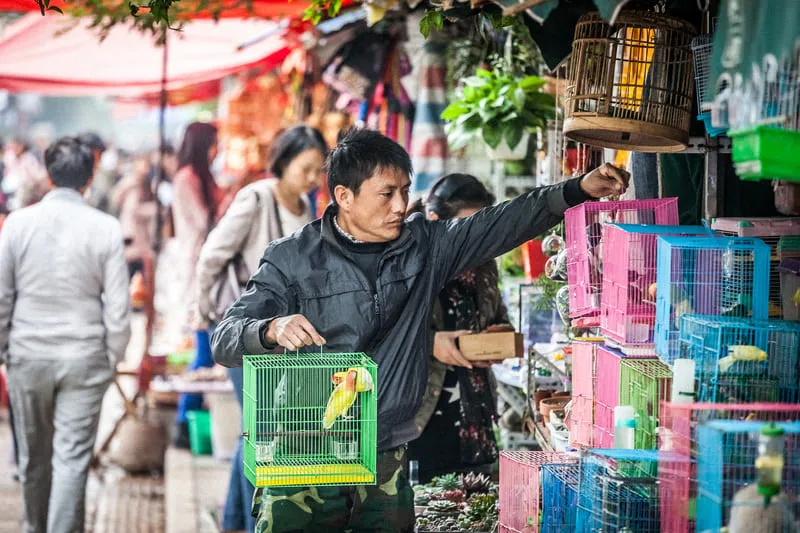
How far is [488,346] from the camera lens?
20.7ft

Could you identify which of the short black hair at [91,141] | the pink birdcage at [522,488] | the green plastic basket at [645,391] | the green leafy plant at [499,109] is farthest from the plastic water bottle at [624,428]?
the short black hair at [91,141]

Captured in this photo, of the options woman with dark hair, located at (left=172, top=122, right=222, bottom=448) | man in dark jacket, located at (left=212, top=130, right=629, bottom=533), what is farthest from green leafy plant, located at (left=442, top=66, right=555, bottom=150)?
woman with dark hair, located at (left=172, top=122, right=222, bottom=448)

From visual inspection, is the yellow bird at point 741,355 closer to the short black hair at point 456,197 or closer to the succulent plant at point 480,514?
the succulent plant at point 480,514

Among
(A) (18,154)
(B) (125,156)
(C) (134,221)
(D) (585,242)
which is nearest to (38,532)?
(D) (585,242)

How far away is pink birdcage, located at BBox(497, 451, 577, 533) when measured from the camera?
4.83 metres

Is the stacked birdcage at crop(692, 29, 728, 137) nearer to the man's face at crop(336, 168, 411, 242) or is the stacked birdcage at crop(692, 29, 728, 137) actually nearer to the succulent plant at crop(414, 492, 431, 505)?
the man's face at crop(336, 168, 411, 242)

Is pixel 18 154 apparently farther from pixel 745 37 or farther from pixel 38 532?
pixel 745 37

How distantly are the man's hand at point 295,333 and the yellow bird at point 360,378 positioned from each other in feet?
0.44

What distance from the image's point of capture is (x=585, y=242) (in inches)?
205

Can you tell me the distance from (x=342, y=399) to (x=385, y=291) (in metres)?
0.61

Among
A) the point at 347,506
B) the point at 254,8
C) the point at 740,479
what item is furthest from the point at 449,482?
the point at 254,8

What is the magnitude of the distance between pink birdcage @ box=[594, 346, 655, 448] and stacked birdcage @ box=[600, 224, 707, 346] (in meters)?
0.11

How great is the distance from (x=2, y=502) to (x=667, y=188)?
6748 mm

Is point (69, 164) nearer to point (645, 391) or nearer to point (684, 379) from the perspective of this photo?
point (645, 391)
